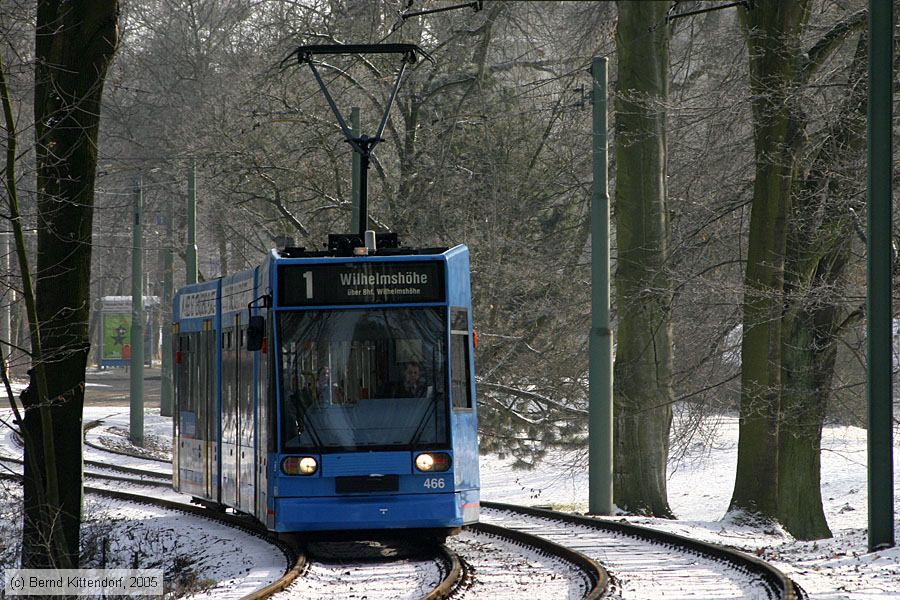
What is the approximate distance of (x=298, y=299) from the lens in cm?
1235

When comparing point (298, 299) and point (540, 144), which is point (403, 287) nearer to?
point (298, 299)

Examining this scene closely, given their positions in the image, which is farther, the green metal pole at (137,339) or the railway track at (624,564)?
the green metal pole at (137,339)

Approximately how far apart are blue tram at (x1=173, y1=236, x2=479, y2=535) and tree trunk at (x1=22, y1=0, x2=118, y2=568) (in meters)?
1.93

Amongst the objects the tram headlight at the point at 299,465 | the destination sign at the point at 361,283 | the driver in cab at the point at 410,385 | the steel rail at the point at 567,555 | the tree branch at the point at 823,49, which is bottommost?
the steel rail at the point at 567,555

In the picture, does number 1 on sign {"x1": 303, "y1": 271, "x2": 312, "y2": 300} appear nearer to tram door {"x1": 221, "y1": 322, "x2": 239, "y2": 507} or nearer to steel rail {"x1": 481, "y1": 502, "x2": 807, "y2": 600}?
tram door {"x1": 221, "y1": 322, "x2": 239, "y2": 507}

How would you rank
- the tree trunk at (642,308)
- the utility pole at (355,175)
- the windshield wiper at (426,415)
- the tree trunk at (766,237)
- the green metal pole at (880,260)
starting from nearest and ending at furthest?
the windshield wiper at (426,415), the green metal pole at (880,260), the tree trunk at (766,237), the tree trunk at (642,308), the utility pole at (355,175)

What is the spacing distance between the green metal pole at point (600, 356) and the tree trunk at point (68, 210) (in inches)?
265

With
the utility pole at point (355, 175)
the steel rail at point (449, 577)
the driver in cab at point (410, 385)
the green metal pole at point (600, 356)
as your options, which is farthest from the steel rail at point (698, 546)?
the utility pole at point (355, 175)

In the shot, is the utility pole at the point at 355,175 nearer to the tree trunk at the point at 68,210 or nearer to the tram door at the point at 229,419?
the tram door at the point at 229,419

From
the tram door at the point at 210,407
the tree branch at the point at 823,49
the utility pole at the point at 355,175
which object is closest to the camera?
the tram door at the point at 210,407

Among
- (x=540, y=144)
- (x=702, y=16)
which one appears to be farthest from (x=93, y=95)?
(x=540, y=144)

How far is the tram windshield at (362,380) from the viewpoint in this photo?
12156 mm

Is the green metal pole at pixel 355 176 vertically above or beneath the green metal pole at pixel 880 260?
above

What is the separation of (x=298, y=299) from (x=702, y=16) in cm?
1456
